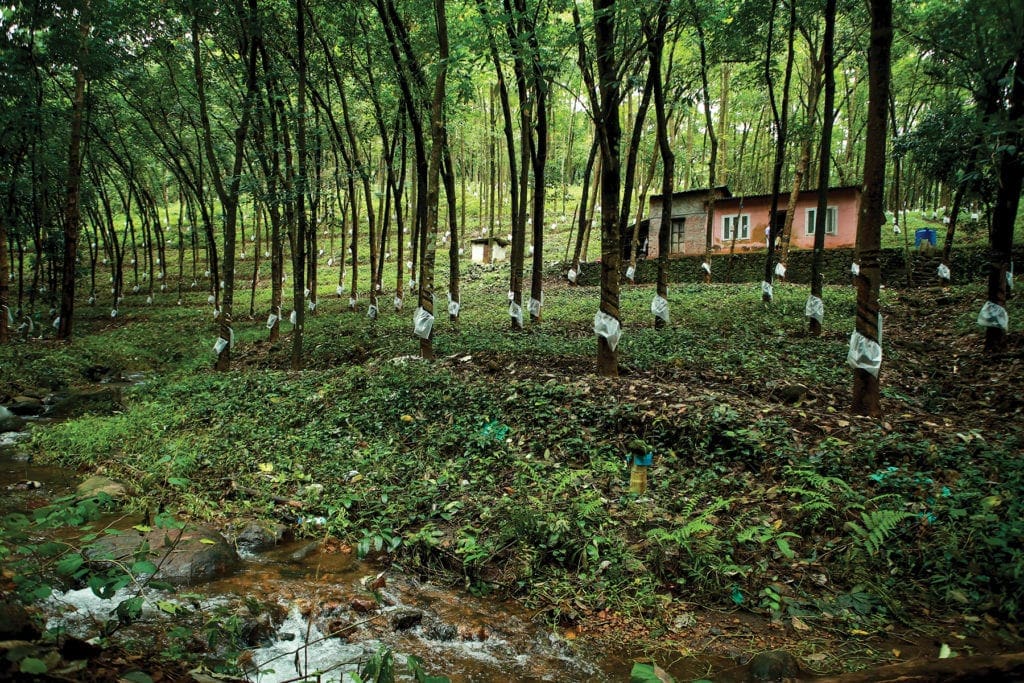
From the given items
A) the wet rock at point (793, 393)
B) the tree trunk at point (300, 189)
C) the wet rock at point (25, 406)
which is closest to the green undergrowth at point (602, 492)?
the wet rock at point (793, 393)

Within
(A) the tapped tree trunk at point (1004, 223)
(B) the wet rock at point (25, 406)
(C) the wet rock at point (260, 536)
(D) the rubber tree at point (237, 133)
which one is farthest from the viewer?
(D) the rubber tree at point (237, 133)

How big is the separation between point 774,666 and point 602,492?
2.47 metres

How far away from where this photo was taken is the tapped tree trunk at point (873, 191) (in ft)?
21.3

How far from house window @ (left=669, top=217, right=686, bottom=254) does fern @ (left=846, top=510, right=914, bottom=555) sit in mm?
26889

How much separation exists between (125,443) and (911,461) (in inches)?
424

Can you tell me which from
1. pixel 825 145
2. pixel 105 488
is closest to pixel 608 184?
pixel 825 145

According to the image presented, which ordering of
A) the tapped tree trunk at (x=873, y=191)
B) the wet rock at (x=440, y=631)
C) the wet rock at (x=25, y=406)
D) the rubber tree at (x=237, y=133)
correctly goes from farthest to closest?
the rubber tree at (x=237, y=133)
the wet rock at (x=25, y=406)
the tapped tree trunk at (x=873, y=191)
the wet rock at (x=440, y=631)

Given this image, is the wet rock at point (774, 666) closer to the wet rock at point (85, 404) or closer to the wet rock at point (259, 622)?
the wet rock at point (259, 622)

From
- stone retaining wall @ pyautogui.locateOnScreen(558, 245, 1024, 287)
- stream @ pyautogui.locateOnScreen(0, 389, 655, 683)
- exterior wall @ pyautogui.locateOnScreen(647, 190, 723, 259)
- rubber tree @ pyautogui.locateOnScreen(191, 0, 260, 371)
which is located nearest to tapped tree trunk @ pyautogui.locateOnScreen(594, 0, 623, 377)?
stream @ pyautogui.locateOnScreen(0, 389, 655, 683)

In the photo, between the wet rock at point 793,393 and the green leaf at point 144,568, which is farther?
the wet rock at point 793,393

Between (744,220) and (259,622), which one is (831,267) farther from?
(259,622)

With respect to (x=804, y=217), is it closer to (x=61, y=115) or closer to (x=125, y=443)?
(x=125, y=443)

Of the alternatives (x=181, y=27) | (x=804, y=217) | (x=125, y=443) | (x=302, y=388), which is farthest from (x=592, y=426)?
(x=804, y=217)

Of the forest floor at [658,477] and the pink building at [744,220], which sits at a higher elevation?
the pink building at [744,220]
